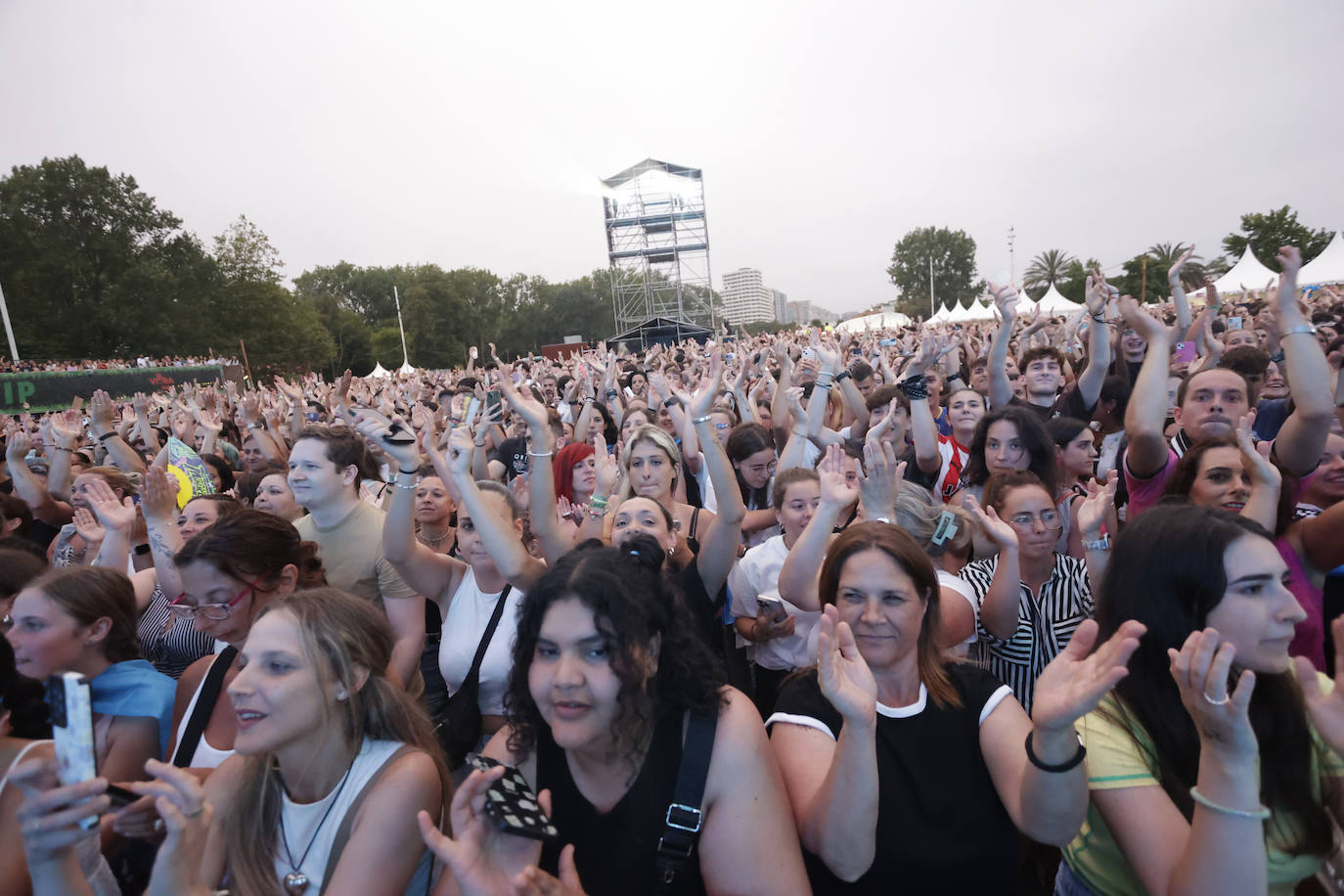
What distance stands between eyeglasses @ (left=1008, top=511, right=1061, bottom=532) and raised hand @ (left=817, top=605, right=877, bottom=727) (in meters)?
1.48

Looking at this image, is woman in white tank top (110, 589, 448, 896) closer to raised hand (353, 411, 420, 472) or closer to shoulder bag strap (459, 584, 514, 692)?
shoulder bag strap (459, 584, 514, 692)

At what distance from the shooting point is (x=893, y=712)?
1.95m

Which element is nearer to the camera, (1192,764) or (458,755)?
(1192,764)

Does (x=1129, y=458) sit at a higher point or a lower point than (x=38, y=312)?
lower

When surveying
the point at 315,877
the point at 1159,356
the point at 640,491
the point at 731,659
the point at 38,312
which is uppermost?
the point at 38,312

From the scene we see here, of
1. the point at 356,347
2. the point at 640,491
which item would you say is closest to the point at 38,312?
the point at 356,347

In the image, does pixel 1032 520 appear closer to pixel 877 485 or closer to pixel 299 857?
pixel 877 485

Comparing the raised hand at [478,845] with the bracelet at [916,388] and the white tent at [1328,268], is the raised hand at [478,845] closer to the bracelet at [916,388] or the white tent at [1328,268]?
the bracelet at [916,388]

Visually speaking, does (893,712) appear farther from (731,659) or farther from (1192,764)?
(731,659)

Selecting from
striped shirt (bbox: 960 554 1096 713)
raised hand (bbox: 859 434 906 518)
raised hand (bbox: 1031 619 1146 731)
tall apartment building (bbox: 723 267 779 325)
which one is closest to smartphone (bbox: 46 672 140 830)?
raised hand (bbox: 1031 619 1146 731)

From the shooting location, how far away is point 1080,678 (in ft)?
4.96

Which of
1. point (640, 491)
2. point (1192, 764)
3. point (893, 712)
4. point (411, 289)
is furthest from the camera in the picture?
point (411, 289)

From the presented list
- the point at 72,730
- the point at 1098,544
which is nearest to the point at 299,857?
the point at 72,730

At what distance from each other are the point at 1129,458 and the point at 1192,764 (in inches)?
88.4
